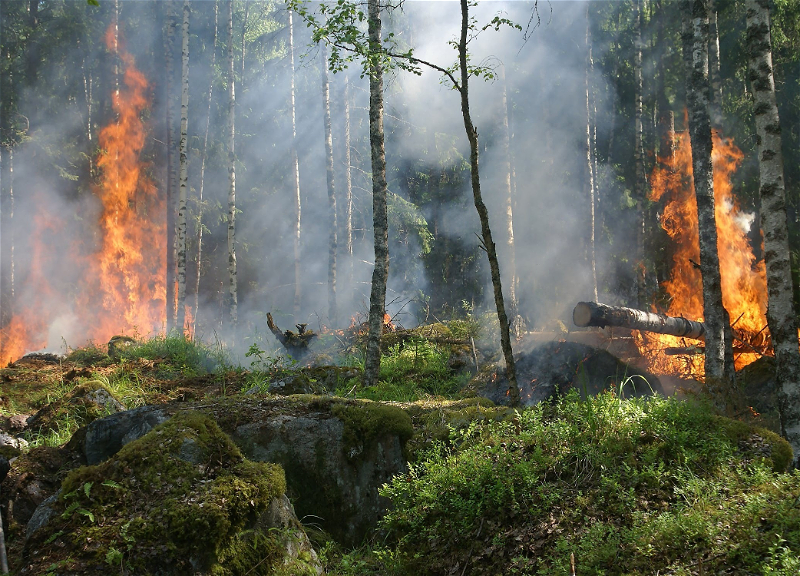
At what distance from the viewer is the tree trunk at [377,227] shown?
9.02 metres

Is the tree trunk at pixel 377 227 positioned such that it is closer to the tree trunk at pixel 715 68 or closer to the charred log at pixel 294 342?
the charred log at pixel 294 342

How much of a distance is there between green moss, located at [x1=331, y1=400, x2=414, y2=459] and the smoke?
16082mm

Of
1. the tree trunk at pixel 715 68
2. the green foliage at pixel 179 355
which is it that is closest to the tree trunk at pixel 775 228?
the tree trunk at pixel 715 68

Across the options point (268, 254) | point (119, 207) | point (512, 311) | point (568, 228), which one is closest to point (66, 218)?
point (119, 207)

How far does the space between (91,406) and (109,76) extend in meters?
22.7

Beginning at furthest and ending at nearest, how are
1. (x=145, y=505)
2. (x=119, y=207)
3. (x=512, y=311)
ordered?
1. (x=119, y=207)
2. (x=512, y=311)
3. (x=145, y=505)

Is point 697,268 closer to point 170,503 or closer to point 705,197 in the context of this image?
point 705,197

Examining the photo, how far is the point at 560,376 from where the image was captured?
9.84m

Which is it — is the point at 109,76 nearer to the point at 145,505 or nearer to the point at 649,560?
the point at 145,505

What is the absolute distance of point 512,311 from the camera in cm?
1748

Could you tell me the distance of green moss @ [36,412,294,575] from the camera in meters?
3.35

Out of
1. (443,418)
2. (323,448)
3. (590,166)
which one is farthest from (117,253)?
(443,418)

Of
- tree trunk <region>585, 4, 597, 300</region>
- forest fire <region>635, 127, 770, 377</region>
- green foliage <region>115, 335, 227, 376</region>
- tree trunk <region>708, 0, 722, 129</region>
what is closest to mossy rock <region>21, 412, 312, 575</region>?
green foliage <region>115, 335, 227, 376</region>

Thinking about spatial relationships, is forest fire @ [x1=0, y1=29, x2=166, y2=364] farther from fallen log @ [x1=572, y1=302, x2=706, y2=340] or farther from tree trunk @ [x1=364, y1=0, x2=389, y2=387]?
fallen log @ [x1=572, y1=302, x2=706, y2=340]
